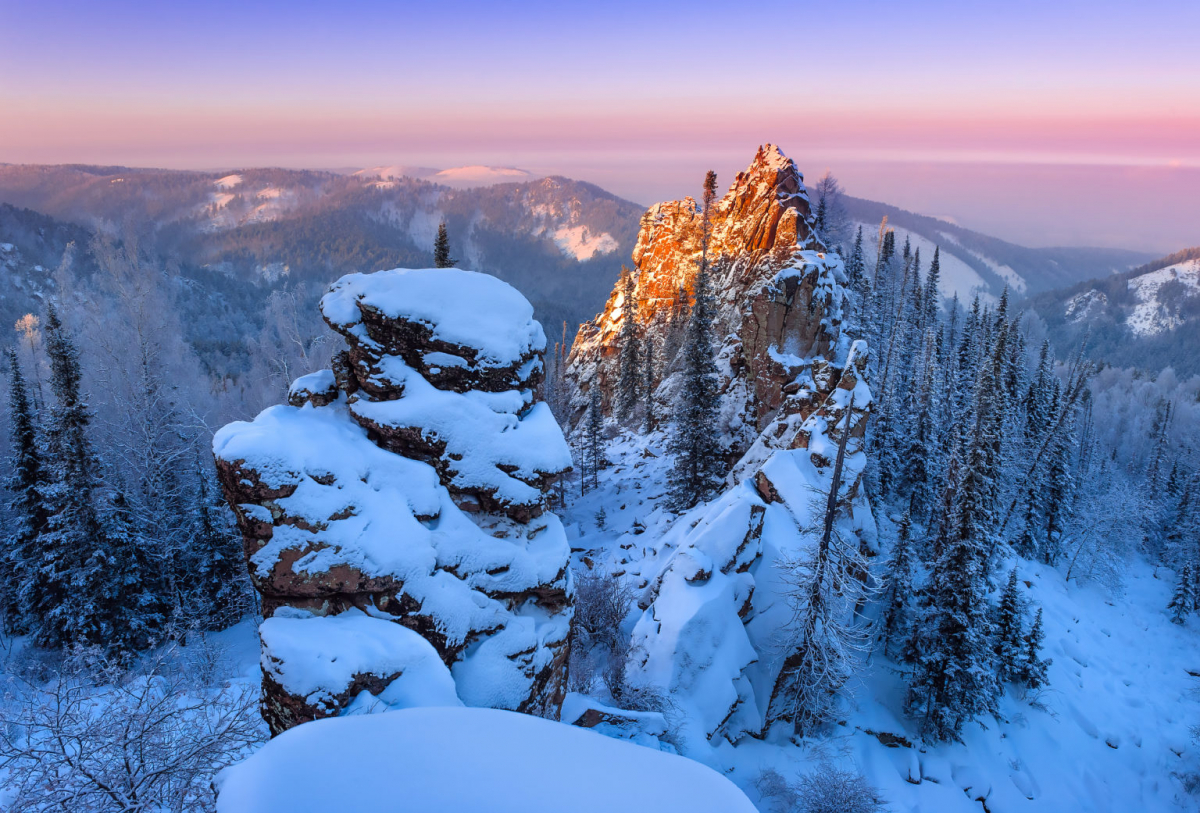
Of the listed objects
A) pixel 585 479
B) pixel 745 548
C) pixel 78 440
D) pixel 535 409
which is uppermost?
pixel 535 409

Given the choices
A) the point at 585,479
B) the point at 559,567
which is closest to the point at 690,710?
the point at 559,567

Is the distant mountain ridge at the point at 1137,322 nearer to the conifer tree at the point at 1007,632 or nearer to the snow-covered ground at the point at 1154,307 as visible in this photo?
the snow-covered ground at the point at 1154,307

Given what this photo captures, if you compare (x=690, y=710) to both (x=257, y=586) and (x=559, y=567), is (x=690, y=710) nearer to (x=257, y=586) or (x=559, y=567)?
(x=559, y=567)

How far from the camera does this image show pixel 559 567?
546 inches

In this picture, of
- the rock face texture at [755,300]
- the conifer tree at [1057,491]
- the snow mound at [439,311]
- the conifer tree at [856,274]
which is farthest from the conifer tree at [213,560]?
the conifer tree at [1057,491]

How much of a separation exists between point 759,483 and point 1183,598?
1827 inches

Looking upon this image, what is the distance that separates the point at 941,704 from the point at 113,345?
4874 cm

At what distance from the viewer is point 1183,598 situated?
144ft

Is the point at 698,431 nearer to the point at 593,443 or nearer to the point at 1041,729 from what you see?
the point at 593,443

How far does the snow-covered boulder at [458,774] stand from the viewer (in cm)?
482

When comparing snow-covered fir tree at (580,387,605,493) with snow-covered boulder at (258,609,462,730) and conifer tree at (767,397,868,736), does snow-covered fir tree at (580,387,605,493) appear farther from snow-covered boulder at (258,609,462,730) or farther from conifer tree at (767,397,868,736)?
snow-covered boulder at (258,609,462,730)

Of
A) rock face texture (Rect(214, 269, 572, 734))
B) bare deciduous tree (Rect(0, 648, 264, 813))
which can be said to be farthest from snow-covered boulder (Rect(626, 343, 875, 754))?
bare deciduous tree (Rect(0, 648, 264, 813))

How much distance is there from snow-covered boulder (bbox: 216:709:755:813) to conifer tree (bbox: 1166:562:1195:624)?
61483 mm

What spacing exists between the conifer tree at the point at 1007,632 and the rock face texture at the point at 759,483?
21.4 ft
